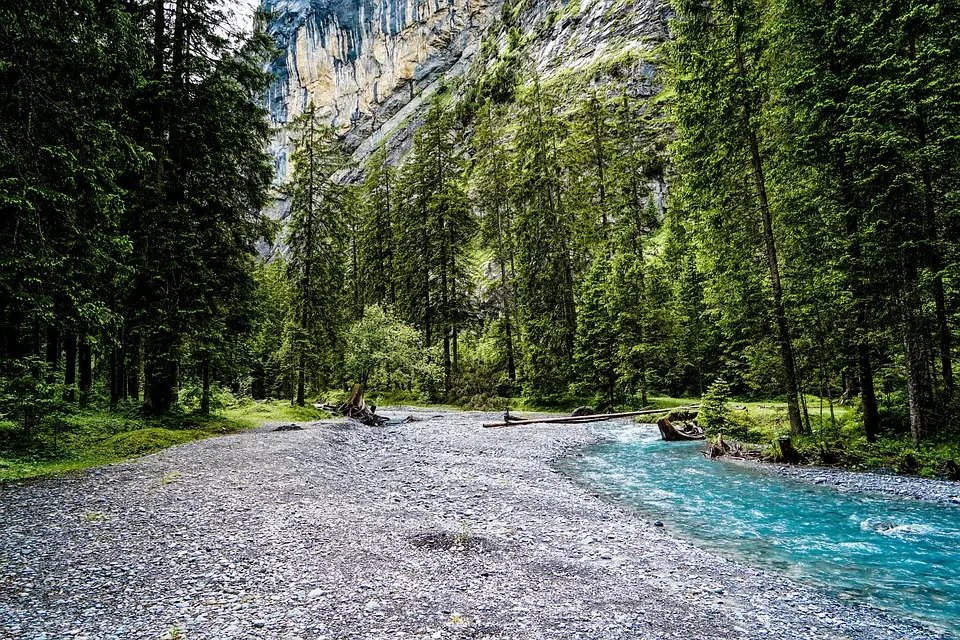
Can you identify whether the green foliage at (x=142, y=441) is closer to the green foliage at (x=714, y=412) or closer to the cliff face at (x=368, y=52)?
the green foliage at (x=714, y=412)

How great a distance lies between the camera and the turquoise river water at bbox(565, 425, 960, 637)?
588 cm

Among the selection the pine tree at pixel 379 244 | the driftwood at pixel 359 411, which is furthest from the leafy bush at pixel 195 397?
the pine tree at pixel 379 244

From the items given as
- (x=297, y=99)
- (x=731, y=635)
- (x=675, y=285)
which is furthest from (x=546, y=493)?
(x=297, y=99)

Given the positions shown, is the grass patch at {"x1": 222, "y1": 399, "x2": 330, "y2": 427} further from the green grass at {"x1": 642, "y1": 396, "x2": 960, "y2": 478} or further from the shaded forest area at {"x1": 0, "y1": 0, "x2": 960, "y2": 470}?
the green grass at {"x1": 642, "y1": 396, "x2": 960, "y2": 478}

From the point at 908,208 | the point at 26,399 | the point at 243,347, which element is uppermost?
the point at 908,208

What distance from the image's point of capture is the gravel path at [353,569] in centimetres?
430

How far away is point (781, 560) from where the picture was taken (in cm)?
679

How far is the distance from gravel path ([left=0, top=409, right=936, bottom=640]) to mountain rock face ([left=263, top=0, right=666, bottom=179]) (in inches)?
3142

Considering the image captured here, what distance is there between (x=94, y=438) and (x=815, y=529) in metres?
15.9

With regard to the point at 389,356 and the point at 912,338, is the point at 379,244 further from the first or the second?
the point at 912,338

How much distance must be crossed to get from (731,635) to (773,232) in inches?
594

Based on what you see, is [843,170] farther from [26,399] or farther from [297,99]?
[297,99]

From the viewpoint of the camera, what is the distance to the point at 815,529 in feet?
26.2

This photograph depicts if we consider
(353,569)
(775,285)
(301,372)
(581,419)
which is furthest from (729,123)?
(301,372)
